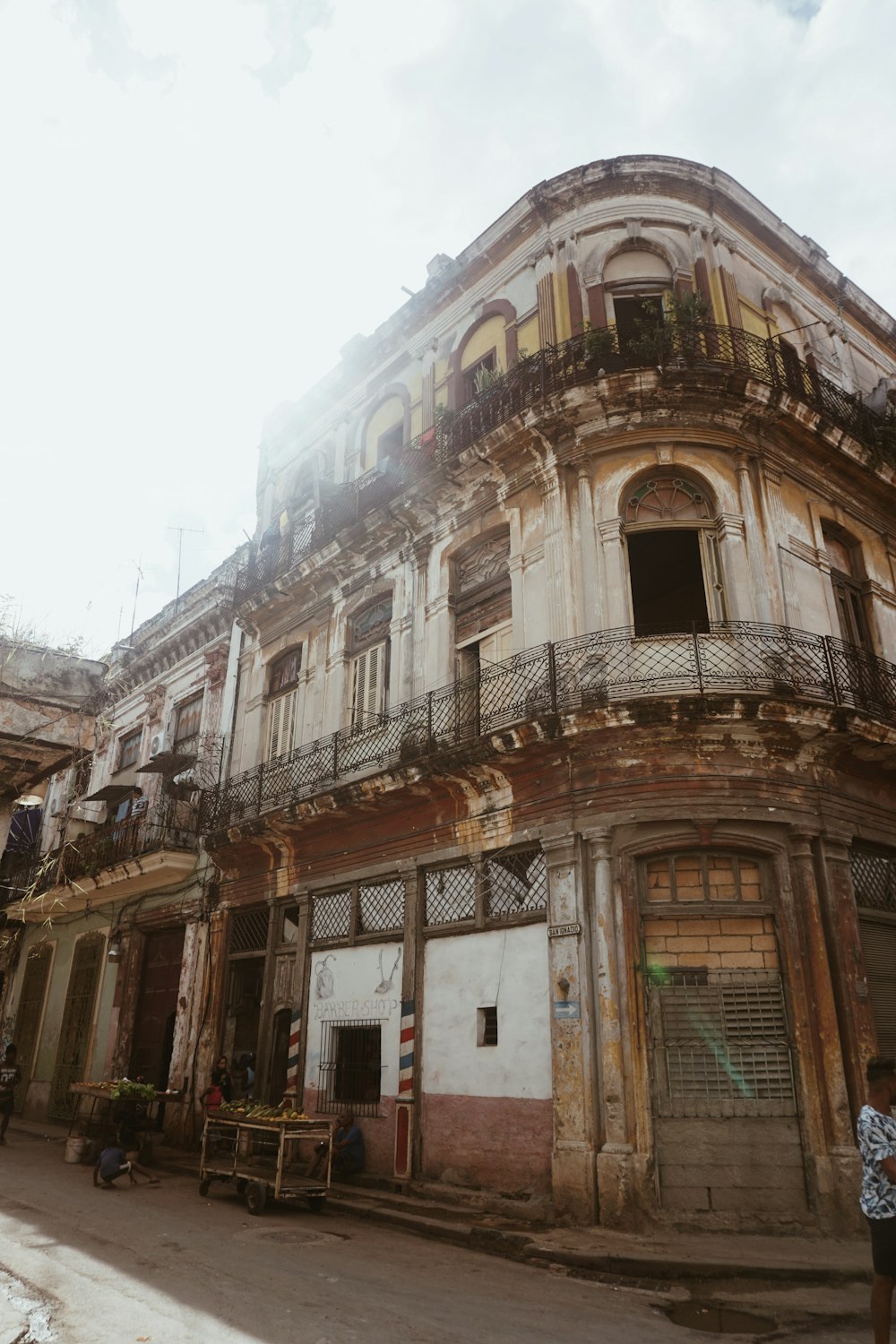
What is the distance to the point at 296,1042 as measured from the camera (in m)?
13.2

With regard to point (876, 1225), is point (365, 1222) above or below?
below

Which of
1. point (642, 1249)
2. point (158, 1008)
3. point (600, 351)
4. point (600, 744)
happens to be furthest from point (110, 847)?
point (642, 1249)

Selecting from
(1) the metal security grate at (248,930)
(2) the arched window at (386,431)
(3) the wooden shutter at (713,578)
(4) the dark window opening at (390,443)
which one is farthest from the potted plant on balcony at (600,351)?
(1) the metal security grate at (248,930)

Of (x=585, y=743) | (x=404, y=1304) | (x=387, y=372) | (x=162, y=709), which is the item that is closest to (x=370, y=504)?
(x=387, y=372)

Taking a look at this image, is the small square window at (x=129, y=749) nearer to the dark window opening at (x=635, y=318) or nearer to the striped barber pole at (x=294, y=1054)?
the striped barber pole at (x=294, y=1054)

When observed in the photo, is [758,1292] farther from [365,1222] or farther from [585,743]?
[585,743]

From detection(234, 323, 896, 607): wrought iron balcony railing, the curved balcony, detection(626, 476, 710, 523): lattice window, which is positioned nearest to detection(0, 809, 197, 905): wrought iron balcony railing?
detection(234, 323, 896, 607): wrought iron balcony railing

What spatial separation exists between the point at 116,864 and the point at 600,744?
1141 cm

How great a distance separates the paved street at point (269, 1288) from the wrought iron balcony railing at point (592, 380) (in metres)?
9.57

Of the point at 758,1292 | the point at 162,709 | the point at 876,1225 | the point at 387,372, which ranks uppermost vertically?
the point at 387,372

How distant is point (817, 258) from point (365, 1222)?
1577cm

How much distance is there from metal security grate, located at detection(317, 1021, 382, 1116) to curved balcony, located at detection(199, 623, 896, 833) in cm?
366

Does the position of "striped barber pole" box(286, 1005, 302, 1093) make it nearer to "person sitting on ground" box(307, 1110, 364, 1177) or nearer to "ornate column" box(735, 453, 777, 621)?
"person sitting on ground" box(307, 1110, 364, 1177)

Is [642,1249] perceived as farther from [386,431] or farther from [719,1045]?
[386,431]
